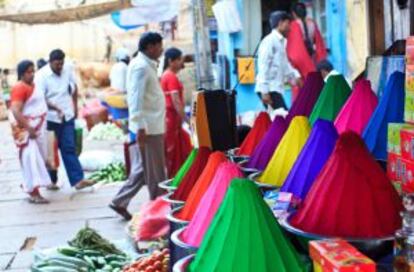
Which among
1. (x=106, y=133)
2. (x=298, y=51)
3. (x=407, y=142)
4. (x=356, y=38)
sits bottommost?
(x=106, y=133)

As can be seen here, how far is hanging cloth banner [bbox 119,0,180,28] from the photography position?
8.64m

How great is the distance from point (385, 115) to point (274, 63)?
229 inches

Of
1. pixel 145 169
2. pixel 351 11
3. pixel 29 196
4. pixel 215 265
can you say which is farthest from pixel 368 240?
pixel 29 196

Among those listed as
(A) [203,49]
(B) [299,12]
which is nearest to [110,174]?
(B) [299,12]

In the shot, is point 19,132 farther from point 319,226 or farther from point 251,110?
point 319,226

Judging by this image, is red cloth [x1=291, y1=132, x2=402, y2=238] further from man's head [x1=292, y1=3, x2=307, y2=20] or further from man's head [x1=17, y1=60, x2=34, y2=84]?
man's head [x1=292, y1=3, x2=307, y2=20]

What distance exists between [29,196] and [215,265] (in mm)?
7712

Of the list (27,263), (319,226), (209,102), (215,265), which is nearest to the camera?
(215,265)

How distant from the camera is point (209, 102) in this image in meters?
5.00

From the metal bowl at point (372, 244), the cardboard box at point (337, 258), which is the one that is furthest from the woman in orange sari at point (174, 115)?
the cardboard box at point (337, 258)

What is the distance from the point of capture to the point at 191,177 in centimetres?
343

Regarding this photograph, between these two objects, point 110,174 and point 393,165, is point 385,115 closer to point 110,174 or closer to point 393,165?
point 393,165

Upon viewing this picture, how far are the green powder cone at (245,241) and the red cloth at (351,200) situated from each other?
20cm

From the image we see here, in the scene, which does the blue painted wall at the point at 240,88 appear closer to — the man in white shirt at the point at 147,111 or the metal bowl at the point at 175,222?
the man in white shirt at the point at 147,111
